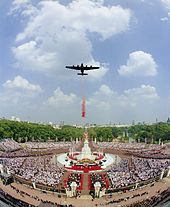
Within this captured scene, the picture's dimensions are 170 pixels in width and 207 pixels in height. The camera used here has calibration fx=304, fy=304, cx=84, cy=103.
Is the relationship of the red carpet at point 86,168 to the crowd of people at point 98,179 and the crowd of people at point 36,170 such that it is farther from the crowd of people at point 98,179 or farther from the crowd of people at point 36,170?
the crowd of people at point 98,179

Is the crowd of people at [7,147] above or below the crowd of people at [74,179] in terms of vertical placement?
above

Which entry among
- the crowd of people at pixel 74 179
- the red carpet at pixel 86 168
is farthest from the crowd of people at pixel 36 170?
the red carpet at pixel 86 168

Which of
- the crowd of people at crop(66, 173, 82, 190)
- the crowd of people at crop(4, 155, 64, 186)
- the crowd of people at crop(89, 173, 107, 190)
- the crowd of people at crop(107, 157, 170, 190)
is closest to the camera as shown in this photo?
the crowd of people at crop(89, 173, 107, 190)

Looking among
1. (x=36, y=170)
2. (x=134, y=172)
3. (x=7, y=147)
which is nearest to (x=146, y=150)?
(x=134, y=172)

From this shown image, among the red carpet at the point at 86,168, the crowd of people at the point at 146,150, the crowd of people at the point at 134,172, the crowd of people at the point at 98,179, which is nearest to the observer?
the crowd of people at the point at 98,179

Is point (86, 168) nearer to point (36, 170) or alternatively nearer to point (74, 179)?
point (74, 179)

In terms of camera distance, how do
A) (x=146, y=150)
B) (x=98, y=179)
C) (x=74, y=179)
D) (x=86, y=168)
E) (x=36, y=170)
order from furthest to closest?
(x=146, y=150)
(x=86, y=168)
(x=36, y=170)
(x=74, y=179)
(x=98, y=179)

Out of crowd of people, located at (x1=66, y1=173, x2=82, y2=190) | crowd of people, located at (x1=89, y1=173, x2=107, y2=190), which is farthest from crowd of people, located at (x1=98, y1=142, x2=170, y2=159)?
crowd of people, located at (x1=66, y1=173, x2=82, y2=190)

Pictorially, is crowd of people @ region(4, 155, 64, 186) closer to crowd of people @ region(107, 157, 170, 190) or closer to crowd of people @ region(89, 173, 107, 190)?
crowd of people @ region(89, 173, 107, 190)

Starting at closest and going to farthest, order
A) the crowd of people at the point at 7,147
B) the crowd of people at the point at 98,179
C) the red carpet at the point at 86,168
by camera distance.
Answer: the crowd of people at the point at 98,179, the red carpet at the point at 86,168, the crowd of people at the point at 7,147

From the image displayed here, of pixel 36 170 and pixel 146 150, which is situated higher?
pixel 146 150

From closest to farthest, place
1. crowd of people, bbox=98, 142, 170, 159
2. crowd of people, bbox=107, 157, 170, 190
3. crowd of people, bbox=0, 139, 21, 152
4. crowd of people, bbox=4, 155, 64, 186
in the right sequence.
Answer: crowd of people, bbox=107, 157, 170, 190
crowd of people, bbox=4, 155, 64, 186
crowd of people, bbox=98, 142, 170, 159
crowd of people, bbox=0, 139, 21, 152

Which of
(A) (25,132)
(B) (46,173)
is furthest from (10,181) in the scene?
(A) (25,132)
